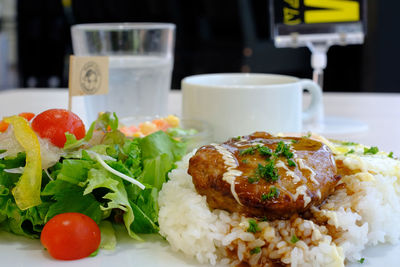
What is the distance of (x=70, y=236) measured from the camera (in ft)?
3.71

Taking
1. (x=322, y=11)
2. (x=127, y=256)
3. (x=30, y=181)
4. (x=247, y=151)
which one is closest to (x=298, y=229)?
(x=247, y=151)

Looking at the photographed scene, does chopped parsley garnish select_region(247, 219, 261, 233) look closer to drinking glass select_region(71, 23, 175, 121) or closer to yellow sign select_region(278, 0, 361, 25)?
drinking glass select_region(71, 23, 175, 121)

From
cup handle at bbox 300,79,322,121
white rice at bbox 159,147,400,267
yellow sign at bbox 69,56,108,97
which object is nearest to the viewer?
white rice at bbox 159,147,400,267

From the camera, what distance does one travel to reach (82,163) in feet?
4.17

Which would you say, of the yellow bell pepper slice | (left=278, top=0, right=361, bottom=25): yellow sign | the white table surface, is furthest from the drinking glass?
the yellow bell pepper slice

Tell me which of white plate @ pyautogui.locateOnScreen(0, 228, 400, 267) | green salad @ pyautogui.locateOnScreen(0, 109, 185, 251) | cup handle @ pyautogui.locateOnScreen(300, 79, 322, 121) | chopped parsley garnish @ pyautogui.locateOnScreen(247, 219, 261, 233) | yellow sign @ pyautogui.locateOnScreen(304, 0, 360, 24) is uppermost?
yellow sign @ pyautogui.locateOnScreen(304, 0, 360, 24)

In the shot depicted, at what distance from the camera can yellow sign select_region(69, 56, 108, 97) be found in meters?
1.69

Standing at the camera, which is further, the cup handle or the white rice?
the cup handle

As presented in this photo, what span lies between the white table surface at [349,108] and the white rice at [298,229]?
769 mm

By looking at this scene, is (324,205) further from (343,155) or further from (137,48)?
(137,48)

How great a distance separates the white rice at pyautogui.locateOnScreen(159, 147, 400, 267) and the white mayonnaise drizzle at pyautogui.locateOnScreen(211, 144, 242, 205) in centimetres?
9

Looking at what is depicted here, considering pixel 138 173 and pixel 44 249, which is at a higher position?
pixel 138 173

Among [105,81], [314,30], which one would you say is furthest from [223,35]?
[105,81]

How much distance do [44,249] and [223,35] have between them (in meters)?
4.47
